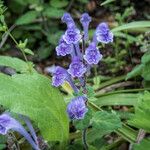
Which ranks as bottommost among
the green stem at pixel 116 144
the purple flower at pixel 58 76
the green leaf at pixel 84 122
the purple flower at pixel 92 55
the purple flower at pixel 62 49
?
the green stem at pixel 116 144

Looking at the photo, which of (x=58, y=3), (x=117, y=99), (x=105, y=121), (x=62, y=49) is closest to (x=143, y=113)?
(x=105, y=121)

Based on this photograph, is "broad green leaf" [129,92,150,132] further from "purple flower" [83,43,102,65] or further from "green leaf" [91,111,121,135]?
"purple flower" [83,43,102,65]

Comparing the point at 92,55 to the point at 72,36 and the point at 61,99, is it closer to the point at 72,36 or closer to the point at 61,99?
the point at 72,36

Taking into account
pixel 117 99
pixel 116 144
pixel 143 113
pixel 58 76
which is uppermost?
pixel 58 76

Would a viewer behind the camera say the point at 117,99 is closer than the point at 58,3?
Yes

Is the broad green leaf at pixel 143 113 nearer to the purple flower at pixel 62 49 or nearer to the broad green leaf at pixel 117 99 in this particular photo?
the purple flower at pixel 62 49

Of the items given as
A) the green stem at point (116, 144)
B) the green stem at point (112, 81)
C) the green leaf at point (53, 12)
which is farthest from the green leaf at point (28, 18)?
the green stem at point (116, 144)

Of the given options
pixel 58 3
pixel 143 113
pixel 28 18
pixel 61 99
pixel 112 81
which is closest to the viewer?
pixel 143 113
